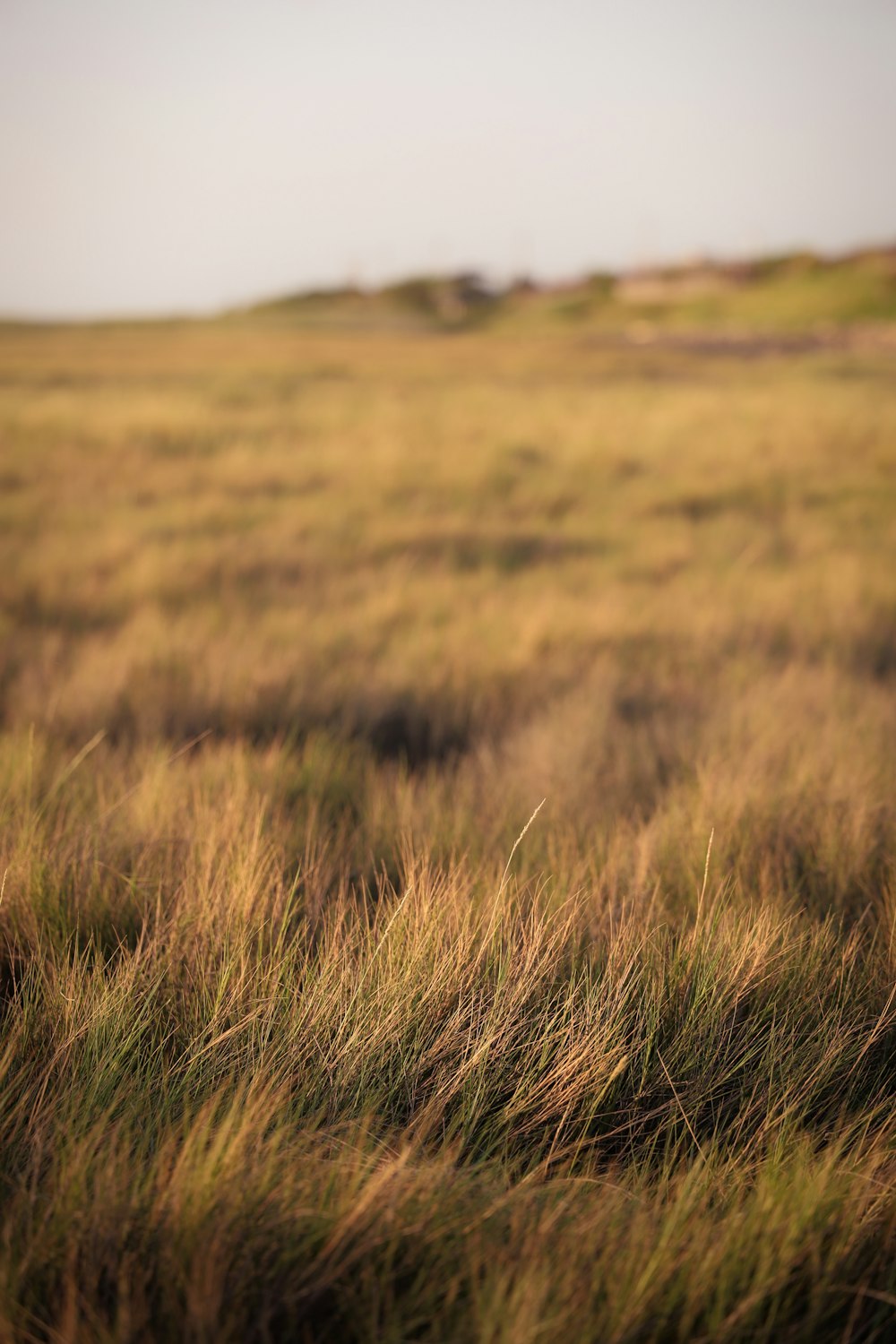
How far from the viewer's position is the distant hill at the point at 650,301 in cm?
4434

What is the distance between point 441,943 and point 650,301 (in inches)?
2592

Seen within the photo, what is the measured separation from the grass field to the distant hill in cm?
3812

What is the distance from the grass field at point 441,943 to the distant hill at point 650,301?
1501 inches

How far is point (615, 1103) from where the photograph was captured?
124cm

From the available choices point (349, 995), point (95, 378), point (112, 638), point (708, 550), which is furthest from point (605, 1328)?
point (95, 378)

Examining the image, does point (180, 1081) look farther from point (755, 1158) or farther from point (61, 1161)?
point (755, 1158)

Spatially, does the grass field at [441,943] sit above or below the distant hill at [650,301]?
below

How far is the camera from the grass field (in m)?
0.89

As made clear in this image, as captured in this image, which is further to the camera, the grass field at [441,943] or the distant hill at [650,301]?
the distant hill at [650,301]

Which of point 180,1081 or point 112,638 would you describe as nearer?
point 180,1081

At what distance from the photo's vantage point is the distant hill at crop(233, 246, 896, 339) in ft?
145

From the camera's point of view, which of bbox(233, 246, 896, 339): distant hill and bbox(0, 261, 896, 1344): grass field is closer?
bbox(0, 261, 896, 1344): grass field

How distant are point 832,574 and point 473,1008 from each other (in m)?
4.98

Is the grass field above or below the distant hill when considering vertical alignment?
below
